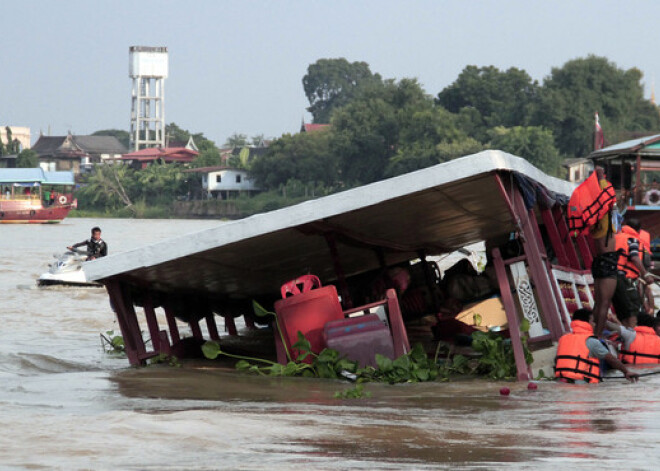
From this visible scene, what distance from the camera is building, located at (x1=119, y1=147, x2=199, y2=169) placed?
110500mm

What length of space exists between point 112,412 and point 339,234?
328 centimetres

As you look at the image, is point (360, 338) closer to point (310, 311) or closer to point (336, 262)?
point (310, 311)

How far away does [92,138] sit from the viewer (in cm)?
13762

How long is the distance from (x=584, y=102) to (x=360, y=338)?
81963 millimetres

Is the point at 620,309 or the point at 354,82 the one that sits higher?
the point at 354,82

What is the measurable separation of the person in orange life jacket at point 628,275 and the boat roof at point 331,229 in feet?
3.38

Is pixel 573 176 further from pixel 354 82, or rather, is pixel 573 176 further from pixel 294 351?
pixel 354 82

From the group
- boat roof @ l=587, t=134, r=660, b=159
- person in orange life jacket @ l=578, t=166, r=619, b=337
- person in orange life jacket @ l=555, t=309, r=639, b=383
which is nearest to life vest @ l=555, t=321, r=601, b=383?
person in orange life jacket @ l=555, t=309, r=639, b=383

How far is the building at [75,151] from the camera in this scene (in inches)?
5049

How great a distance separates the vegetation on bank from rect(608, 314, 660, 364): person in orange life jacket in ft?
227

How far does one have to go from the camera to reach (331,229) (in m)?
9.97

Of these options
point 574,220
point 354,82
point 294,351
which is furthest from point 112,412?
point 354,82

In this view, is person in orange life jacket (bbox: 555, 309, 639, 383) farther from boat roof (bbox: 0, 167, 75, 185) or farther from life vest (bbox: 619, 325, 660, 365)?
boat roof (bbox: 0, 167, 75, 185)

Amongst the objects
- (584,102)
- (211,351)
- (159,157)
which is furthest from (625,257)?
(159,157)
